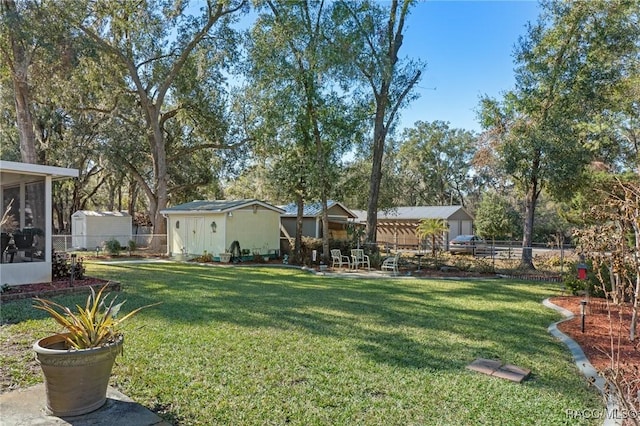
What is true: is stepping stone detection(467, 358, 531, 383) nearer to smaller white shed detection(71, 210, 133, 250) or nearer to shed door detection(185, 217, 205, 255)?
shed door detection(185, 217, 205, 255)

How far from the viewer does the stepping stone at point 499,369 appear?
4.09 m

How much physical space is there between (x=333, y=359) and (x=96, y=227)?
2254cm

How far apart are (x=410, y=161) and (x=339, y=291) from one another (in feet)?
108

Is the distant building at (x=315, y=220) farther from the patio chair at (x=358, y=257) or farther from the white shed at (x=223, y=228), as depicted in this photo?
the patio chair at (x=358, y=257)

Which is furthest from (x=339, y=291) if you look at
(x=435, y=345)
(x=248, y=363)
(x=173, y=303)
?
(x=248, y=363)

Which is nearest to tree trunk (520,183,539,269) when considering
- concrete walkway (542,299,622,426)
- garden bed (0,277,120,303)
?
concrete walkway (542,299,622,426)

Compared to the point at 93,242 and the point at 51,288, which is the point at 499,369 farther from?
the point at 93,242

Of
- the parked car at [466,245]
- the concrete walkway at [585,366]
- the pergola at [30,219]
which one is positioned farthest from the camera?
the parked car at [466,245]

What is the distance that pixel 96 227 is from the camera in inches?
897

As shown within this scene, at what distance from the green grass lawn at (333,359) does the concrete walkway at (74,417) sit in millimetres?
159

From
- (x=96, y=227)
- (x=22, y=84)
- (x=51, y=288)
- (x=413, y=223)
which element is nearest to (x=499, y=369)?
(x=51, y=288)

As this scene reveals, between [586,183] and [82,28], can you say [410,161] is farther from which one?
[82,28]

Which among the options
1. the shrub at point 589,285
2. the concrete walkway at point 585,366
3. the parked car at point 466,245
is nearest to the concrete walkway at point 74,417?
the concrete walkway at point 585,366

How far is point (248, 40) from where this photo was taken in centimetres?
1944
